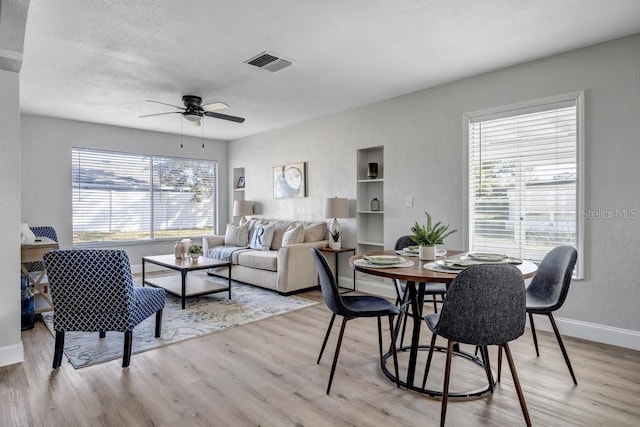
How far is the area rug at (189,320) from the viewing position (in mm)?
A: 2959

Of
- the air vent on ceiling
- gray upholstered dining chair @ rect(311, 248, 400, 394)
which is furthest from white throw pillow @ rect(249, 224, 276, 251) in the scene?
gray upholstered dining chair @ rect(311, 248, 400, 394)

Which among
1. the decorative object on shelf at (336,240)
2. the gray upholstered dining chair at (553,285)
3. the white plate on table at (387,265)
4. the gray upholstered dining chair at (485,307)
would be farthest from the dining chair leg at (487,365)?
the decorative object on shelf at (336,240)

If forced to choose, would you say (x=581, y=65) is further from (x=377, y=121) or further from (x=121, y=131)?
(x=121, y=131)

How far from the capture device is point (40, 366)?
268cm

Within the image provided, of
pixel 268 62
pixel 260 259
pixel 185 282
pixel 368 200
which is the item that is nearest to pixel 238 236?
pixel 260 259

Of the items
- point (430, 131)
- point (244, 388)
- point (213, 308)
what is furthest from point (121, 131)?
point (244, 388)

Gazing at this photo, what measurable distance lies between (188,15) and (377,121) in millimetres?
2801

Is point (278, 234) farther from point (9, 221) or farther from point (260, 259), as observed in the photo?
point (9, 221)

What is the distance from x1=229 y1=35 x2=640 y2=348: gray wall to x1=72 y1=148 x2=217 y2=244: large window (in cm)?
225

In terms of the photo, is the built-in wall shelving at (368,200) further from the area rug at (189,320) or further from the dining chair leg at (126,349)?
the dining chair leg at (126,349)

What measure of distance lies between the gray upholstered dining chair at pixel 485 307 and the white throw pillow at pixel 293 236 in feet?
11.3

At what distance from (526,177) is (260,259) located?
10.9 feet

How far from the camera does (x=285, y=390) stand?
7.64 ft

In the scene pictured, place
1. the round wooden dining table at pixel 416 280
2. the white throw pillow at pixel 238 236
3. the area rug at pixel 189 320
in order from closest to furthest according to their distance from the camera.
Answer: the round wooden dining table at pixel 416 280
the area rug at pixel 189 320
the white throw pillow at pixel 238 236
